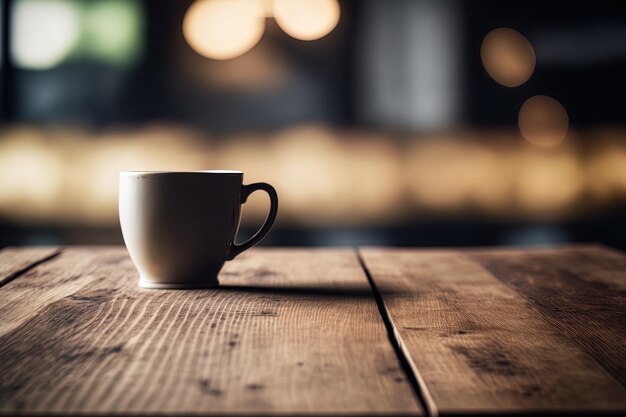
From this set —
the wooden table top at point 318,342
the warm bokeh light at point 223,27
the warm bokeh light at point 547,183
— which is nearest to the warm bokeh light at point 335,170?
the warm bokeh light at point 547,183

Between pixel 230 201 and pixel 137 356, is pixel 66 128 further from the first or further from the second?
pixel 137 356

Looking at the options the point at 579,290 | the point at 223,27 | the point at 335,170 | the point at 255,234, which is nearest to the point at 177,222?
the point at 255,234

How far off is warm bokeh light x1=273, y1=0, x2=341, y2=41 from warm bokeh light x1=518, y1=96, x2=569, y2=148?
742 mm

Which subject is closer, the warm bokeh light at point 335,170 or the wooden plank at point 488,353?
the wooden plank at point 488,353

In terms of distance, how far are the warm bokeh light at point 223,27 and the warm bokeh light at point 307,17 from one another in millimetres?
74

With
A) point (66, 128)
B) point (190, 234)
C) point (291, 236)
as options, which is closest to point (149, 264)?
point (190, 234)

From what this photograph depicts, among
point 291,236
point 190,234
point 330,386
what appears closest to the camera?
point 330,386

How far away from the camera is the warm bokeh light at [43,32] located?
2465 mm

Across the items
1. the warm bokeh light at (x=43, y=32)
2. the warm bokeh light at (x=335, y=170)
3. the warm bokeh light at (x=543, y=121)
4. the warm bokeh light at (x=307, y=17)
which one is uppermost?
the warm bokeh light at (x=307, y=17)

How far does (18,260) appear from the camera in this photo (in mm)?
803

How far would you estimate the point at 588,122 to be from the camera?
2.46 metres

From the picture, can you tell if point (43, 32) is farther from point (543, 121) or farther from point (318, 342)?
point (318, 342)

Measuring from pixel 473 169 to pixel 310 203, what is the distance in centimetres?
59

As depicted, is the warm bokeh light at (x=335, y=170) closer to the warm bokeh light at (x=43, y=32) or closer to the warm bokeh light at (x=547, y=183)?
the warm bokeh light at (x=547, y=183)
